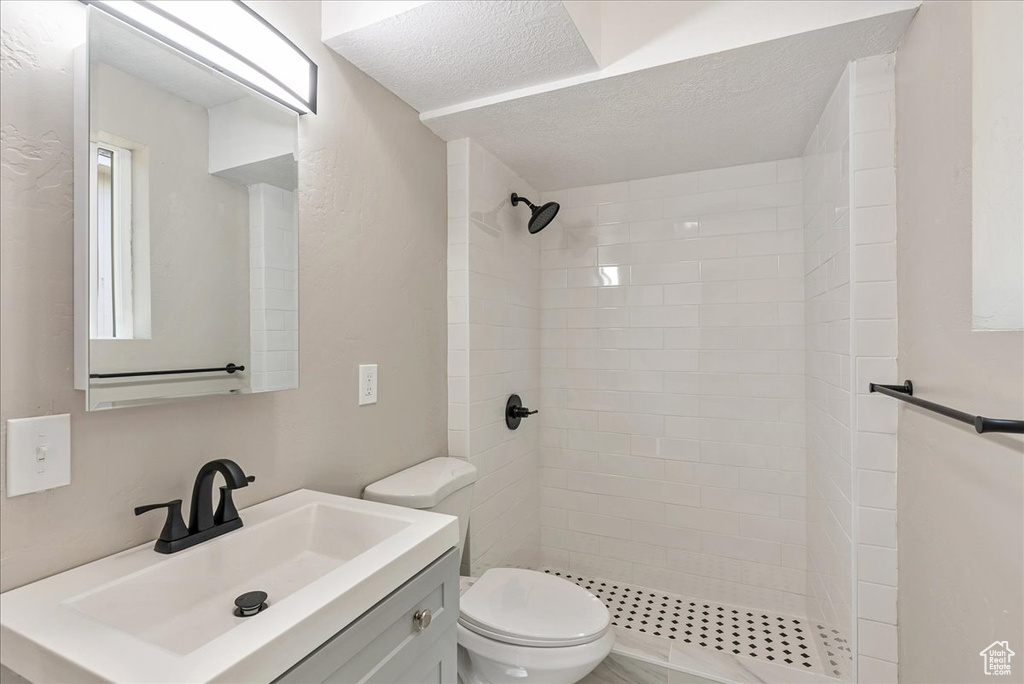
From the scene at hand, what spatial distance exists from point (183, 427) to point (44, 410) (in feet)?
0.80

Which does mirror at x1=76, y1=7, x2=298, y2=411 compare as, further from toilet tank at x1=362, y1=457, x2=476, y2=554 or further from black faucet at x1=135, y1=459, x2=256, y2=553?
toilet tank at x1=362, y1=457, x2=476, y2=554

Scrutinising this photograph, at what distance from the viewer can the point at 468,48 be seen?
57.8 inches

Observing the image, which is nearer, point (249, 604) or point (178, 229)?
point (249, 604)

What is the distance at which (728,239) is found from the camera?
2.35 m

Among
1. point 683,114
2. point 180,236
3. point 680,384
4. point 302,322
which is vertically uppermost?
point 683,114

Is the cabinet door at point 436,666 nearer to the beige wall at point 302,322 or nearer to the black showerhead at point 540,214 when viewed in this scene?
the beige wall at point 302,322

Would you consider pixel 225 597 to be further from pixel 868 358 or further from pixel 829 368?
pixel 829 368

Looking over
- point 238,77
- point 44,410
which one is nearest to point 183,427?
point 44,410

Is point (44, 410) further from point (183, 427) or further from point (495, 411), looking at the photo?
point (495, 411)

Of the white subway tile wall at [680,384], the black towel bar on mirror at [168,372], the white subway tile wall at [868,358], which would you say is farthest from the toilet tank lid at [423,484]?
the white subway tile wall at [868,358]

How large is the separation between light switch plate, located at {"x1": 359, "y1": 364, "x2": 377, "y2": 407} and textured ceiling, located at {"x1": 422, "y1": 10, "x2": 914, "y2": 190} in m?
0.95

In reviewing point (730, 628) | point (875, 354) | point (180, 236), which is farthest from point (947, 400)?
point (180, 236)

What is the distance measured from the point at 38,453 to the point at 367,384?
2.70ft

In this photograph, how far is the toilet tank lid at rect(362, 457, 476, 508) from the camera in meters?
1.50
